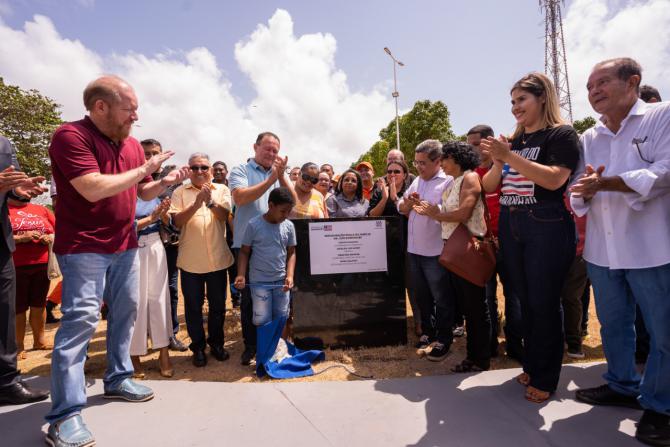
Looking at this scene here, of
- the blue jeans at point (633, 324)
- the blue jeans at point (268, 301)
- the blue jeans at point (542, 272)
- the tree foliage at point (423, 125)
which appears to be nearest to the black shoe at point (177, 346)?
the blue jeans at point (268, 301)

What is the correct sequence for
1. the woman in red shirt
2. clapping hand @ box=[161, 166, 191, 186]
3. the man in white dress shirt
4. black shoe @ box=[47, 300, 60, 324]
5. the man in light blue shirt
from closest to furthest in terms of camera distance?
1. the man in white dress shirt
2. clapping hand @ box=[161, 166, 191, 186]
3. the man in light blue shirt
4. the woman in red shirt
5. black shoe @ box=[47, 300, 60, 324]

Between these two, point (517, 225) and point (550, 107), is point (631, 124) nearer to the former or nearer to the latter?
point (550, 107)

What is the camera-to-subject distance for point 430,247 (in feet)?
12.5

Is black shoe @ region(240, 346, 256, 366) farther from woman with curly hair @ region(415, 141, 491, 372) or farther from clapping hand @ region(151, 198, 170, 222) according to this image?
woman with curly hair @ region(415, 141, 491, 372)

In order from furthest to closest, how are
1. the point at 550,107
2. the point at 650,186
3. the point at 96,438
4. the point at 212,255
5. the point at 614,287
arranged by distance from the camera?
the point at 212,255 → the point at 550,107 → the point at 614,287 → the point at 96,438 → the point at 650,186

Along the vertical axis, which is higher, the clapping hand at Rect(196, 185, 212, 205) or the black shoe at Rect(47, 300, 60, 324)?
the clapping hand at Rect(196, 185, 212, 205)

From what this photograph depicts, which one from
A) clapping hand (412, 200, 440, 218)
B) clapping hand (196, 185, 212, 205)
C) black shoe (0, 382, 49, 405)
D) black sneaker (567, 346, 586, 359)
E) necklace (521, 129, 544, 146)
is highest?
necklace (521, 129, 544, 146)

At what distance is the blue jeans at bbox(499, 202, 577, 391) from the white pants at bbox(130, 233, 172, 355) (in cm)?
308

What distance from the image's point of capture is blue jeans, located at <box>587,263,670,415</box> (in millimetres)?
2178

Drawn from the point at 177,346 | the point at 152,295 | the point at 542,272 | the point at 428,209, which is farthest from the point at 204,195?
the point at 542,272

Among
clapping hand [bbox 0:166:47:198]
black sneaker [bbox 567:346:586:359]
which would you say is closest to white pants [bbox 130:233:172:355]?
clapping hand [bbox 0:166:47:198]

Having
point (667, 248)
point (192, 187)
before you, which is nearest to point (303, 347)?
point (192, 187)

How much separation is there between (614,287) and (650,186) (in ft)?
2.38

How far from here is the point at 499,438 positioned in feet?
7.23
